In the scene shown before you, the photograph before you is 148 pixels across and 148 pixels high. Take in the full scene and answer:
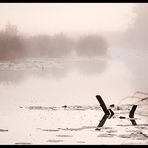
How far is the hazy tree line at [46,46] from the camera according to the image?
250cm

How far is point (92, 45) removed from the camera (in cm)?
251

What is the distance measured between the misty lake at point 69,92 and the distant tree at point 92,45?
0.11ft

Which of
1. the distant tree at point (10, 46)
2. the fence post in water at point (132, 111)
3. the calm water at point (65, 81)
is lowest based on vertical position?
the fence post in water at point (132, 111)

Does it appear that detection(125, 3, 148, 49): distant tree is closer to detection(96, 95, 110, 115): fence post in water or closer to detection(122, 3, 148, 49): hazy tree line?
detection(122, 3, 148, 49): hazy tree line

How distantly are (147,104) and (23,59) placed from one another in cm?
76

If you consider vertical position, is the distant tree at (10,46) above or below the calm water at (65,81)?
above

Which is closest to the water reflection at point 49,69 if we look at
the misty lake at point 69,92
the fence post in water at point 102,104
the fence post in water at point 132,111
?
the misty lake at point 69,92

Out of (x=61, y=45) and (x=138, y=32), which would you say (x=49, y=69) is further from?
(x=138, y=32)

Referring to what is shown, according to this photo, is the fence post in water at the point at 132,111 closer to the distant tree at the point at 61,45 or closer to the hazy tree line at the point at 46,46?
the hazy tree line at the point at 46,46

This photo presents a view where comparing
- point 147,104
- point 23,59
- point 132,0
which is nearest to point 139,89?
point 147,104

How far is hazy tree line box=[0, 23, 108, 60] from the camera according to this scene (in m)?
2.50

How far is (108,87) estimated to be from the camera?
2.50 metres

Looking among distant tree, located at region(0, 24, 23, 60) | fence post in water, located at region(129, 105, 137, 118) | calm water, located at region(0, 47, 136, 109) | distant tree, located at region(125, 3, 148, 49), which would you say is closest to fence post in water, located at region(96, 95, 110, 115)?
calm water, located at region(0, 47, 136, 109)

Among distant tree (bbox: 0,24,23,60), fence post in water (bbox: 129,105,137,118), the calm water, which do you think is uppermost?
distant tree (bbox: 0,24,23,60)
